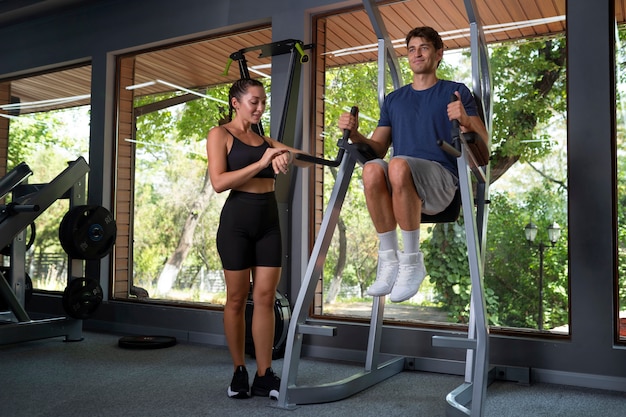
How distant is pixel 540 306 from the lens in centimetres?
373

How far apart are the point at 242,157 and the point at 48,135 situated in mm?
3912

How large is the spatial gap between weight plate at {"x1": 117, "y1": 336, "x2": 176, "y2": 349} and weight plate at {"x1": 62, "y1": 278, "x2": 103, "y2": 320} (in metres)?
0.37

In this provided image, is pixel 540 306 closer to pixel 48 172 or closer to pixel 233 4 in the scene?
pixel 233 4

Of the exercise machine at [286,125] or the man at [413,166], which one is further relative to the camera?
the exercise machine at [286,125]

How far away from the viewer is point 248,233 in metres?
3.17

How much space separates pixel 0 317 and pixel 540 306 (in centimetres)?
457

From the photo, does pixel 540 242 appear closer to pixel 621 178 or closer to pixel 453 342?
pixel 621 178

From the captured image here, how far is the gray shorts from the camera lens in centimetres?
279

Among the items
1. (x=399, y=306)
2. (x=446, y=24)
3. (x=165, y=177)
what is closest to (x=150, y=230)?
(x=165, y=177)

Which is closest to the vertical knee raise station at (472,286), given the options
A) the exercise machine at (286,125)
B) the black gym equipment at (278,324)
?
the black gym equipment at (278,324)

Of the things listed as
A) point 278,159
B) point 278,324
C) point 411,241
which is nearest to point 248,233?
point 278,159

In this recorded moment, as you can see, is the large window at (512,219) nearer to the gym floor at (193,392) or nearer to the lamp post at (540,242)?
the lamp post at (540,242)

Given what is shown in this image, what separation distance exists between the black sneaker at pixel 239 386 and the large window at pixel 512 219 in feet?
4.39

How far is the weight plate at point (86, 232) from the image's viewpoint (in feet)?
15.1
